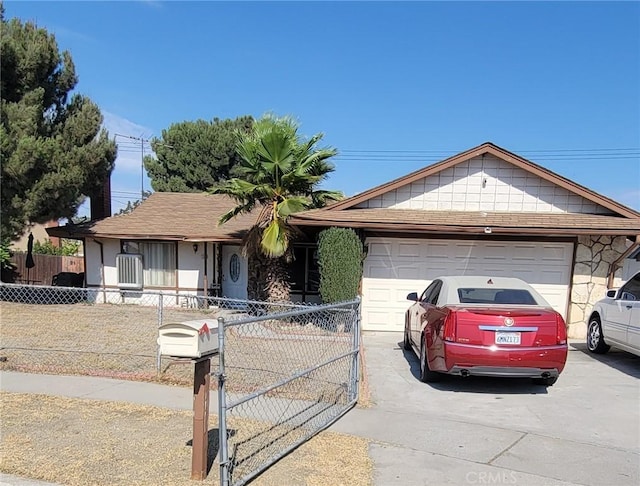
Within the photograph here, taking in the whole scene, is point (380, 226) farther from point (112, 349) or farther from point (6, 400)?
point (6, 400)

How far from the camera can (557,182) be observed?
1116 centimetres

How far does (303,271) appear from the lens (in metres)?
15.0

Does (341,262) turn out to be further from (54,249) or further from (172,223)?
(54,249)

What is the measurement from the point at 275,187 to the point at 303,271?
12.9 feet

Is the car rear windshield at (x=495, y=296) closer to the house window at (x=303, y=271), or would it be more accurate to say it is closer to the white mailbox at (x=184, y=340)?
the white mailbox at (x=184, y=340)

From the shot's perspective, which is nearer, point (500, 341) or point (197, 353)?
point (197, 353)

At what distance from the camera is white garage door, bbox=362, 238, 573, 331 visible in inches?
432

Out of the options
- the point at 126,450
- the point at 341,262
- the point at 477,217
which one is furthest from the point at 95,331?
the point at 477,217

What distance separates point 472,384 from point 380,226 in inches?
175

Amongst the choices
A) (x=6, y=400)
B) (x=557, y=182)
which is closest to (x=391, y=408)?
(x=6, y=400)

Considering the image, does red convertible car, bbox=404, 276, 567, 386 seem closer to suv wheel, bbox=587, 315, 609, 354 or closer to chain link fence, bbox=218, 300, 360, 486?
chain link fence, bbox=218, 300, 360, 486

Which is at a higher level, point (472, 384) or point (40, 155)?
point (40, 155)

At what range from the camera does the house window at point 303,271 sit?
14.9m

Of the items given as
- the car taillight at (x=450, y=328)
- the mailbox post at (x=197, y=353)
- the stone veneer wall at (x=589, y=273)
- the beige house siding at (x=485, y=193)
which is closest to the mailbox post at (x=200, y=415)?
the mailbox post at (x=197, y=353)
